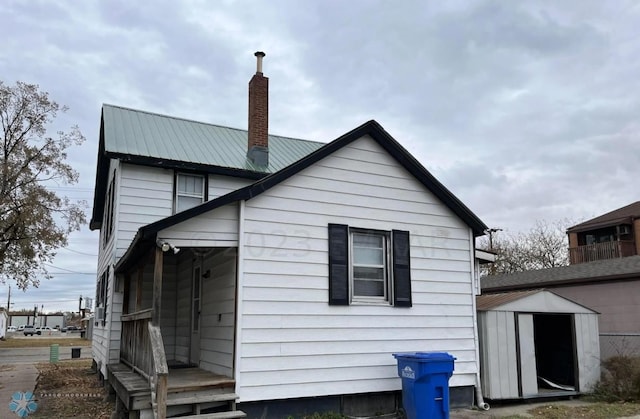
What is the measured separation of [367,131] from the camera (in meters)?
9.46

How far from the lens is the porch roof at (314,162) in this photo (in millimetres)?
7535

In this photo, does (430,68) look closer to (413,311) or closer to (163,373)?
(413,311)

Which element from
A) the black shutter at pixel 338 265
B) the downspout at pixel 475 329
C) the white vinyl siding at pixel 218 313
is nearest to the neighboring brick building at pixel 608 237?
the downspout at pixel 475 329

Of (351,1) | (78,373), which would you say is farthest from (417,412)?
(78,373)

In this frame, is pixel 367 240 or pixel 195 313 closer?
pixel 367 240

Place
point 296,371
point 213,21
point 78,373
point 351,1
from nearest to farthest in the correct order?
1. point 296,371
2. point 351,1
3. point 213,21
4. point 78,373

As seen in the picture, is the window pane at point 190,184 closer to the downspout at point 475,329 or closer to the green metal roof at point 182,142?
the green metal roof at point 182,142

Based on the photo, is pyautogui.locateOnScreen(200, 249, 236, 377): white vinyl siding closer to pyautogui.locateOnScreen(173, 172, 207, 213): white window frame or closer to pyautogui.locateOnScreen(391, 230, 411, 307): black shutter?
pyautogui.locateOnScreen(173, 172, 207, 213): white window frame

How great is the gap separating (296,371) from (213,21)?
8.43 m

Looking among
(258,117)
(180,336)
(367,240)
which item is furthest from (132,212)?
(367,240)

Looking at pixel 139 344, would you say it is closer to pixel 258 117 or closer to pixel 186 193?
pixel 186 193

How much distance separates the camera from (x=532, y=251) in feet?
130

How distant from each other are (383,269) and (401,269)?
32cm

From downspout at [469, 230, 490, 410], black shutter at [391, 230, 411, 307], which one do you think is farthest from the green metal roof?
downspout at [469, 230, 490, 410]
